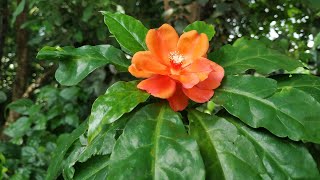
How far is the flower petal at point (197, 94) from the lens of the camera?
89cm

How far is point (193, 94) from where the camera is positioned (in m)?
0.89

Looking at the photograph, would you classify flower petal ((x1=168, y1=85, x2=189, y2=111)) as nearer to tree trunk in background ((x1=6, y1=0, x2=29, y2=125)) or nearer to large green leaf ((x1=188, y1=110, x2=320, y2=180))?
large green leaf ((x1=188, y1=110, x2=320, y2=180))

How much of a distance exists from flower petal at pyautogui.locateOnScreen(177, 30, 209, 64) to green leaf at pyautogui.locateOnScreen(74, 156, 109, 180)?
285 mm

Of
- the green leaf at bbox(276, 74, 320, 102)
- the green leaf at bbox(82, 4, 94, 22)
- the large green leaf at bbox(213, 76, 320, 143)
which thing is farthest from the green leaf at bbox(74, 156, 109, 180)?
the green leaf at bbox(82, 4, 94, 22)

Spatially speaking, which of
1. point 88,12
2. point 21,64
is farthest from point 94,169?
point 21,64

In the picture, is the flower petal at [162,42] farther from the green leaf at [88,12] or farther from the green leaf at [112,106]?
the green leaf at [88,12]

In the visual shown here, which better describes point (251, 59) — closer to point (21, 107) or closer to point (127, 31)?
point (127, 31)

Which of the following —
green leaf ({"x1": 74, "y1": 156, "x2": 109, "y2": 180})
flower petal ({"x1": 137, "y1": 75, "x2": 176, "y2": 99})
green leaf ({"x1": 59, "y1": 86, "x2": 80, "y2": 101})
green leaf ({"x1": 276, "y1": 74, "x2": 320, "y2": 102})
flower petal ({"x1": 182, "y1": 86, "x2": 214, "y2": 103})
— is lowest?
green leaf ({"x1": 59, "y1": 86, "x2": 80, "y2": 101})

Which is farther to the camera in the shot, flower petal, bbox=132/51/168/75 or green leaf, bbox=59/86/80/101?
green leaf, bbox=59/86/80/101

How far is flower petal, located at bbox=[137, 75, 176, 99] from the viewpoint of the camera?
0.87 m

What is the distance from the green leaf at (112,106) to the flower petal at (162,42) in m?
0.10

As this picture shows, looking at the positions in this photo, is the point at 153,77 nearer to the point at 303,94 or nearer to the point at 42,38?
the point at 303,94

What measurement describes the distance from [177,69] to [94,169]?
274 millimetres

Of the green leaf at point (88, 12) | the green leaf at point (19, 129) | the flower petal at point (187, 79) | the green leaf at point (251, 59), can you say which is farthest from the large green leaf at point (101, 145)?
the green leaf at point (19, 129)
